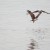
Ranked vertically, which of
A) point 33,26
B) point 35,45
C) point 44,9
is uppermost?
point 44,9

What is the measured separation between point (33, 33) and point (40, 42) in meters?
0.09

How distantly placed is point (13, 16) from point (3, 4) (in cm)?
13

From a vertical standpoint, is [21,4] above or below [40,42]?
above

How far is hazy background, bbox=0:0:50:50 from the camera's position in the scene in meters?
1.21

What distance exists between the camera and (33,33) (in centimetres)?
123

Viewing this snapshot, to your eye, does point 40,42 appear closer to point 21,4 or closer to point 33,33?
point 33,33

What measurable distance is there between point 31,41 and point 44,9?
279 mm

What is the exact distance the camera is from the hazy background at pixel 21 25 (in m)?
1.21

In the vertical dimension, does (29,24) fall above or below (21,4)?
below

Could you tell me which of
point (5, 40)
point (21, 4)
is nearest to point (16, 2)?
point (21, 4)

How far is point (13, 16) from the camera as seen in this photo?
49.1 inches

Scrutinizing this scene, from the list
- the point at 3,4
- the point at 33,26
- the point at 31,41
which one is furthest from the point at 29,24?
the point at 3,4

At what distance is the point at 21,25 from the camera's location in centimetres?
123

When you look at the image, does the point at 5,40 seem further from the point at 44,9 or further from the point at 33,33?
the point at 44,9
